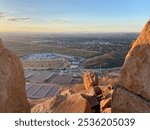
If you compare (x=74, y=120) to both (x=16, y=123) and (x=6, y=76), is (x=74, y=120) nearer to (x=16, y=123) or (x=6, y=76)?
(x=16, y=123)

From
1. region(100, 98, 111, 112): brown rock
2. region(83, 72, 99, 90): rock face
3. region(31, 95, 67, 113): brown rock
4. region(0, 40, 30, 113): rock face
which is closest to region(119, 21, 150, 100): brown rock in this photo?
region(100, 98, 111, 112): brown rock

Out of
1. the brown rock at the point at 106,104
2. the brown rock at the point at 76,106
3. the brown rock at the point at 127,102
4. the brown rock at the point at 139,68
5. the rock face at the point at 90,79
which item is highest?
the brown rock at the point at 139,68

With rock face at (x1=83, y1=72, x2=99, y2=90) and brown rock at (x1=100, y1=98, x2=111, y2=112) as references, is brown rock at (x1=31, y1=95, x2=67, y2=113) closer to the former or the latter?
brown rock at (x1=100, y1=98, x2=111, y2=112)

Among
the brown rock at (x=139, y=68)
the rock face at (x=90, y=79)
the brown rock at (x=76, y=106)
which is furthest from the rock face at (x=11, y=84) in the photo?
the rock face at (x=90, y=79)

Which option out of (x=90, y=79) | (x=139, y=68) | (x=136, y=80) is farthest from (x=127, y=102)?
(x=90, y=79)

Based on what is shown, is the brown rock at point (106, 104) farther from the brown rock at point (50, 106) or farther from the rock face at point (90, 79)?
the rock face at point (90, 79)

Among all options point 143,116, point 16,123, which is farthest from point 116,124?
point 16,123

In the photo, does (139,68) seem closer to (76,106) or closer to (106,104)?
(76,106)
